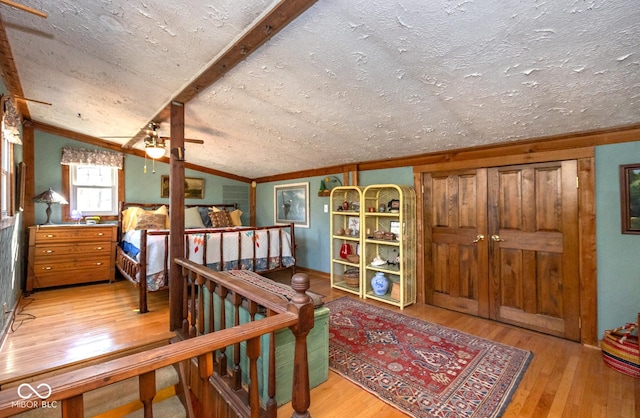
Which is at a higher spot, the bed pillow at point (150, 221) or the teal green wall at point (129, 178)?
the teal green wall at point (129, 178)

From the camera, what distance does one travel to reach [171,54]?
2.06 meters

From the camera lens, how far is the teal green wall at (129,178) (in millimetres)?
4398

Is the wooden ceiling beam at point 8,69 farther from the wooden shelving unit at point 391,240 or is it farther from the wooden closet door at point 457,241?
the wooden closet door at point 457,241

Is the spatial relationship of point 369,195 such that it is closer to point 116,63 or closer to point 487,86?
point 487,86

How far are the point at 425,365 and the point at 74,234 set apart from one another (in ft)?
15.7

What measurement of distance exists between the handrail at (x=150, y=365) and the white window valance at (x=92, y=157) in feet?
16.4

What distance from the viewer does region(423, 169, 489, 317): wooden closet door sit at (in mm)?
3135

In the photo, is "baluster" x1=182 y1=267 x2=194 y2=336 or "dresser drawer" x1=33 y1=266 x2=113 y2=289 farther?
"dresser drawer" x1=33 y1=266 x2=113 y2=289

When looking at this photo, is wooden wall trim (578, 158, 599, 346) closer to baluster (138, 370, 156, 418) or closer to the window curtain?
baluster (138, 370, 156, 418)

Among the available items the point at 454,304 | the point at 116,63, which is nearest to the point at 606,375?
the point at 454,304

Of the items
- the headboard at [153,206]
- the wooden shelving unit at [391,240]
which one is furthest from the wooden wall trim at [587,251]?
the headboard at [153,206]

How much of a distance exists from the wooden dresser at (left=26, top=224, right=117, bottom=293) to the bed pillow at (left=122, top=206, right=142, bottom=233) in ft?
0.82

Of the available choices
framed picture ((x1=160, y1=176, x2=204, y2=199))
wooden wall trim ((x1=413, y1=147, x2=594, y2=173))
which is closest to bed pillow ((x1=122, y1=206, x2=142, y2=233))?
framed picture ((x1=160, y1=176, x2=204, y2=199))

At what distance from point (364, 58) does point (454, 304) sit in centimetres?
287
